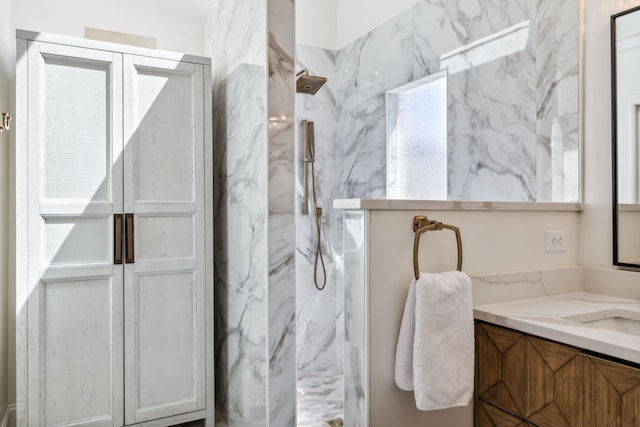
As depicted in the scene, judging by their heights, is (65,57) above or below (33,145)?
above

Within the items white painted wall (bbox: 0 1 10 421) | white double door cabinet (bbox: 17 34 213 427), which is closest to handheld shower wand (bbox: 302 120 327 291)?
white double door cabinet (bbox: 17 34 213 427)

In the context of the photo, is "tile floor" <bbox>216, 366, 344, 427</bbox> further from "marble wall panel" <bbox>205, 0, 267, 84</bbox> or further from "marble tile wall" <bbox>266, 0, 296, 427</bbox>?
"marble wall panel" <bbox>205, 0, 267, 84</bbox>

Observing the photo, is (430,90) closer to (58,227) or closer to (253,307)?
(253,307)

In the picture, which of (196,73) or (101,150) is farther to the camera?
(196,73)

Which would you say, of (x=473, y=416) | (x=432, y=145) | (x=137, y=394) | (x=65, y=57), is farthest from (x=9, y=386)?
(x=432, y=145)

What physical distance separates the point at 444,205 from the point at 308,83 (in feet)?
5.50

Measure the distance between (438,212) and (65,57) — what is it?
6.20 ft

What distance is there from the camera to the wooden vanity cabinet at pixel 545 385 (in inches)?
48.8

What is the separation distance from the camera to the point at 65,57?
7.00 ft

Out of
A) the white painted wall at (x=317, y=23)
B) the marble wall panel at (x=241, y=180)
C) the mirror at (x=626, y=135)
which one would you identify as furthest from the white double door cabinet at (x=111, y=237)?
the mirror at (x=626, y=135)

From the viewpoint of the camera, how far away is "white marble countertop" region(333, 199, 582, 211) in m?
1.51

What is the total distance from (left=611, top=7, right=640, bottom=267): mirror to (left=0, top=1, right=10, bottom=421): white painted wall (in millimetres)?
2801

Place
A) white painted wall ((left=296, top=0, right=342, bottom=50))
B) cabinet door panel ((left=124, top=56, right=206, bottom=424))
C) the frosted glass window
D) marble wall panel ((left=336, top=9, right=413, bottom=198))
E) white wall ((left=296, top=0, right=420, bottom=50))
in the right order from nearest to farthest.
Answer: cabinet door panel ((left=124, top=56, right=206, bottom=424)) → the frosted glass window → marble wall panel ((left=336, top=9, right=413, bottom=198)) → white wall ((left=296, top=0, right=420, bottom=50)) → white painted wall ((left=296, top=0, right=342, bottom=50))

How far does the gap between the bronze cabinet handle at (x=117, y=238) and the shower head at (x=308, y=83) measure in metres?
1.44
